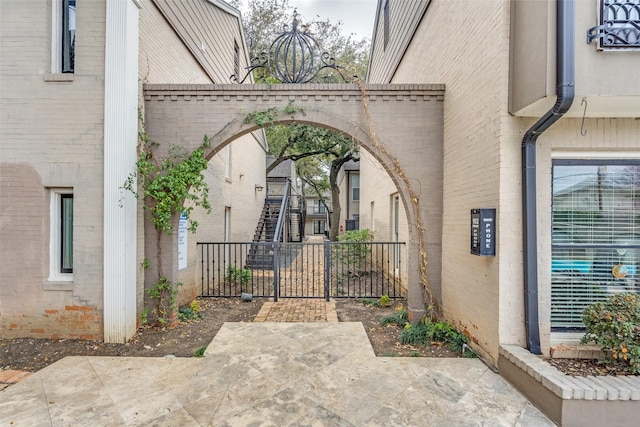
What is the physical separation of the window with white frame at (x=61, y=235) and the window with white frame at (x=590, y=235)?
6.79 m

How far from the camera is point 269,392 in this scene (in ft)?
10.1

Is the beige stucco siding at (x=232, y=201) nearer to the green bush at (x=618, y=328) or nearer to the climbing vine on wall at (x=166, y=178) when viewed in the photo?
the climbing vine on wall at (x=166, y=178)

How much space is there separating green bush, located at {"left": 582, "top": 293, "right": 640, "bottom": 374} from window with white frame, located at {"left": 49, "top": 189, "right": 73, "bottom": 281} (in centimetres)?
687

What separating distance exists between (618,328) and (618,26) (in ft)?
9.82

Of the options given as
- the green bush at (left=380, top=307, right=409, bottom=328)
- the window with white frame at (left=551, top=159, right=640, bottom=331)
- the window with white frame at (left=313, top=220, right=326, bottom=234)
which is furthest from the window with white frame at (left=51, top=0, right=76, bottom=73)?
the window with white frame at (left=313, top=220, right=326, bottom=234)

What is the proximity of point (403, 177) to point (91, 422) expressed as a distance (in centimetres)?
495

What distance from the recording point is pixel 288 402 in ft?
9.57

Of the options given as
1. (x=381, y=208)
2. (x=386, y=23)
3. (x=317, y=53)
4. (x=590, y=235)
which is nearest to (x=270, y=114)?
(x=590, y=235)

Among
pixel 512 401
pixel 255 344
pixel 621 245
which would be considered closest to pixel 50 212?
pixel 255 344

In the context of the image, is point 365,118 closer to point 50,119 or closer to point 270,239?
point 50,119

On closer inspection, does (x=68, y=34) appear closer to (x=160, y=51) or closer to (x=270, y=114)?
(x=160, y=51)

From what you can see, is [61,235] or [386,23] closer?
[61,235]

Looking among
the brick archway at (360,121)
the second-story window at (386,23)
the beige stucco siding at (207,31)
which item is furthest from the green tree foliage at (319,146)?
the brick archway at (360,121)

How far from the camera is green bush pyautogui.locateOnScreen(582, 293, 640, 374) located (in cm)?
286
